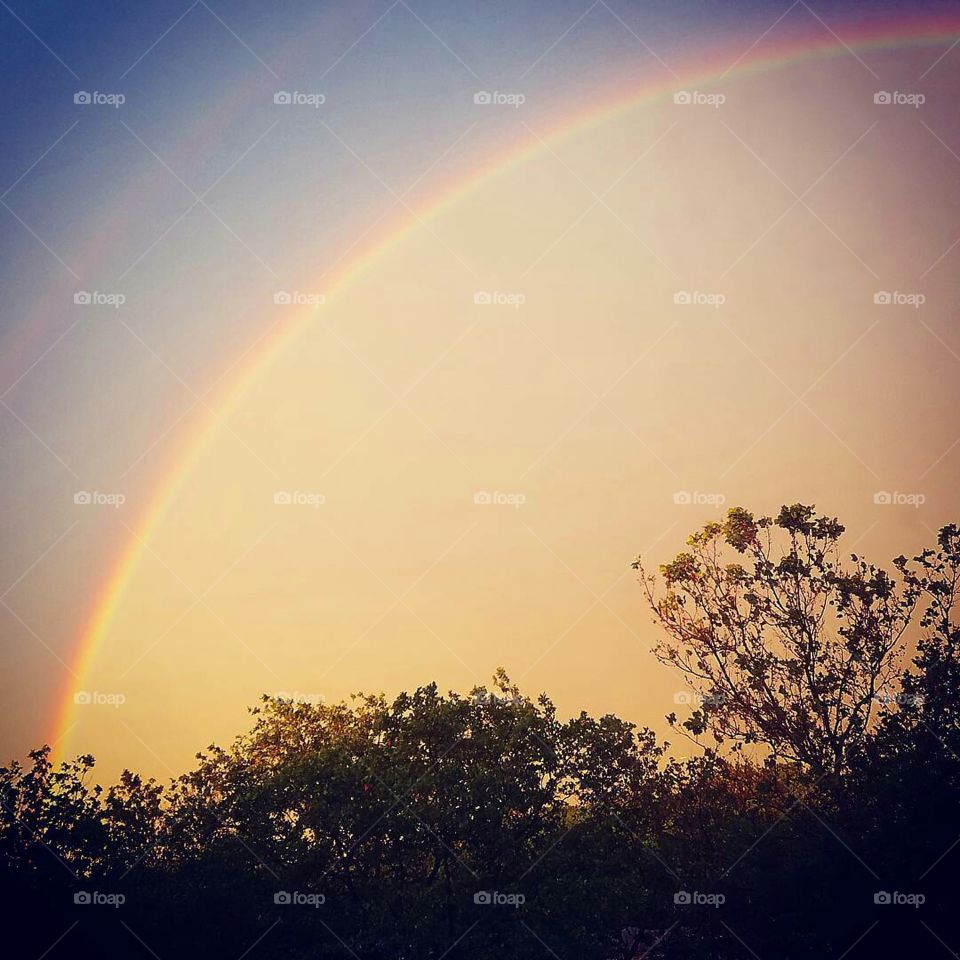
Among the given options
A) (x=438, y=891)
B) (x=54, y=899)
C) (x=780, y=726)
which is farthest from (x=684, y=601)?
(x=54, y=899)

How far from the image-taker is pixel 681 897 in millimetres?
21984

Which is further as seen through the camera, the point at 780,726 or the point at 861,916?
the point at 780,726

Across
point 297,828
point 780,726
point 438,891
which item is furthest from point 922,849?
point 297,828

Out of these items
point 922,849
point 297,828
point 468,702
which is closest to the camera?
point 922,849

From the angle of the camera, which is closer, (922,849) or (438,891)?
(922,849)

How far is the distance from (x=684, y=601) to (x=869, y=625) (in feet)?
15.9

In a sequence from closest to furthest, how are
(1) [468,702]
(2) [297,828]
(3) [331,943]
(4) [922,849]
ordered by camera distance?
1. (4) [922,849]
2. (3) [331,943]
3. (2) [297,828]
4. (1) [468,702]

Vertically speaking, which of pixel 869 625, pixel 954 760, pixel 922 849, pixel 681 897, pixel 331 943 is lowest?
pixel 331 943

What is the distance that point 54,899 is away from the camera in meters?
21.2

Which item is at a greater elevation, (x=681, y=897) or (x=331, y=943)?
(x=681, y=897)

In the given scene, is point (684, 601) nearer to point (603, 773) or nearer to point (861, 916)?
point (603, 773)

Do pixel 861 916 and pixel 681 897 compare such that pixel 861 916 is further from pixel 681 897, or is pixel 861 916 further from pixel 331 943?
pixel 331 943

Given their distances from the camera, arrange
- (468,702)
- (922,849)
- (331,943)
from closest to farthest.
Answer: (922,849) → (331,943) → (468,702)

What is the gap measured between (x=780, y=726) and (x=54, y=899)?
64.8 ft
